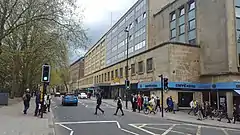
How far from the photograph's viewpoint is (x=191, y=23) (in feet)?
132

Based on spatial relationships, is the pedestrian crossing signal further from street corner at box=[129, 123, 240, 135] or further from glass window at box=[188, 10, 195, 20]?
glass window at box=[188, 10, 195, 20]

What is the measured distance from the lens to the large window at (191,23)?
39269 millimetres

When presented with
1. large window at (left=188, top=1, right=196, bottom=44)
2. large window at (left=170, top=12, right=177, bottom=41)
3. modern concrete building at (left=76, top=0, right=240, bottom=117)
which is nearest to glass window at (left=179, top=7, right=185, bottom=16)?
modern concrete building at (left=76, top=0, right=240, bottom=117)

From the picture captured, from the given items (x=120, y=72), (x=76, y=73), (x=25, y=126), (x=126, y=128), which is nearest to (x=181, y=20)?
(x=120, y=72)

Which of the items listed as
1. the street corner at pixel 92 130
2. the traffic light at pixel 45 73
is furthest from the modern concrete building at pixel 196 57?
the street corner at pixel 92 130

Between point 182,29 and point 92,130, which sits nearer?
point 92,130

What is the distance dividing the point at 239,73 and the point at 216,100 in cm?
382

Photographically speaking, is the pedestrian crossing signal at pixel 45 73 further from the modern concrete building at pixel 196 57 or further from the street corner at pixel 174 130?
the modern concrete building at pixel 196 57

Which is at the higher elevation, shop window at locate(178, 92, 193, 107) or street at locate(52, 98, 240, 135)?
shop window at locate(178, 92, 193, 107)

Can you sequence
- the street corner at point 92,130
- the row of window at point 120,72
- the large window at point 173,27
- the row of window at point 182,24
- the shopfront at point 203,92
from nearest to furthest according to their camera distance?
1. the street corner at point 92,130
2. the shopfront at point 203,92
3. the row of window at point 120,72
4. the row of window at point 182,24
5. the large window at point 173,27

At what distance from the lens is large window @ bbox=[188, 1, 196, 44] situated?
1546 inches

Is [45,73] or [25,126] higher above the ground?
[45,73]

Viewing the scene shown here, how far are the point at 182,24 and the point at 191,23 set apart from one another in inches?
90.4

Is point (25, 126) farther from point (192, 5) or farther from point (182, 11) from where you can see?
point (182, 11)
